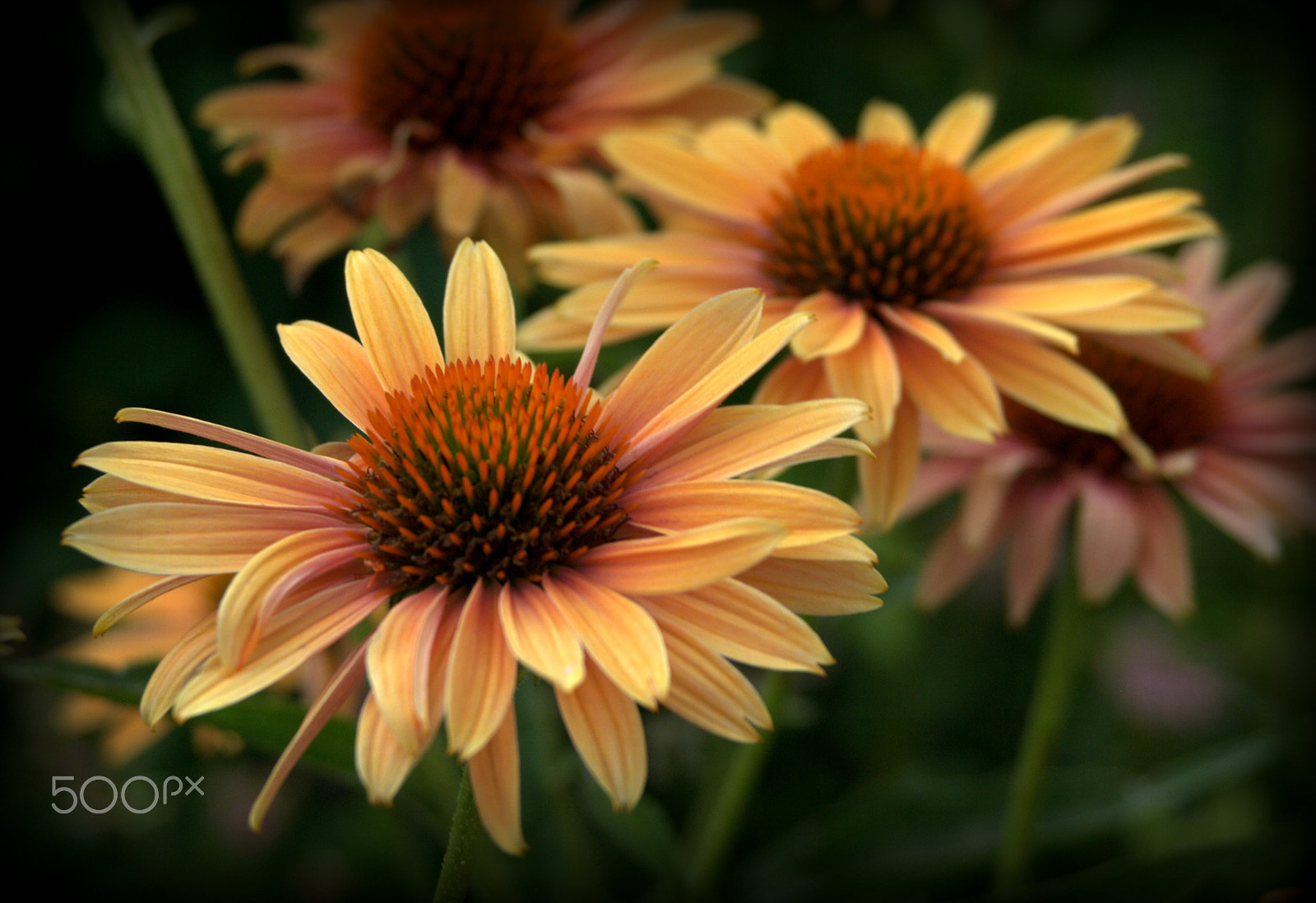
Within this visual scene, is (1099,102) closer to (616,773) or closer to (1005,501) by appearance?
(1005,501)

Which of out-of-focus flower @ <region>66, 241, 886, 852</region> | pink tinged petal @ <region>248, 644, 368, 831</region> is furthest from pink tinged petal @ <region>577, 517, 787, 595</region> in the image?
pink tinged petal @ <region>248, 644, 368, 831</region>

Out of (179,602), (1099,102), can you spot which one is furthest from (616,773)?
(1099,102)

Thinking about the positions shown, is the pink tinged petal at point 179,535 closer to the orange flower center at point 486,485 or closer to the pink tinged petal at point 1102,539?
the orange flower center at point 486,485

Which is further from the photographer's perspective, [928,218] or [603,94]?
[603,94]

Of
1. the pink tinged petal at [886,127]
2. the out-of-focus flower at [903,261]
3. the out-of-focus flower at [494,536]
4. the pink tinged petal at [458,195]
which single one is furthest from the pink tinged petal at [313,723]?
the pink tinged petal at [886,127]

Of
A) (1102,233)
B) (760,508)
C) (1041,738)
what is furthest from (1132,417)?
(760,508)

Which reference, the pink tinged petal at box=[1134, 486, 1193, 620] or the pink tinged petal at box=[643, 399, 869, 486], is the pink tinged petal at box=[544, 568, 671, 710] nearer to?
the pink tinged petal at box=[643, 399, 869, 486]
